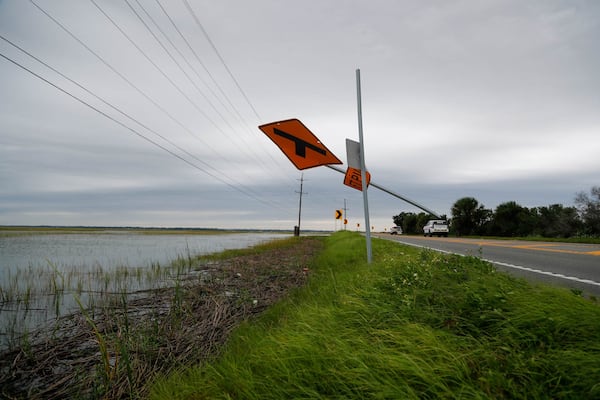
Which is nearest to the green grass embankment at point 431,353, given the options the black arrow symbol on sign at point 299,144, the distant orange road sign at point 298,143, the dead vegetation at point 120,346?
the dead vegetation at point 120,346

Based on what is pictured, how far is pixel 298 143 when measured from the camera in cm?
456

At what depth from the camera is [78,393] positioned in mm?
3225

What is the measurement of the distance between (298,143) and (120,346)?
3459mm

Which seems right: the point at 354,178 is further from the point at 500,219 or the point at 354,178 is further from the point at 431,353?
the point at 500,219

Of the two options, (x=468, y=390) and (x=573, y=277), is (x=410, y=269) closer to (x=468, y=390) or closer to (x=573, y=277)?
(x=468, y=390)

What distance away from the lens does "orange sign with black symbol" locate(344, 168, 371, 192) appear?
5.45m

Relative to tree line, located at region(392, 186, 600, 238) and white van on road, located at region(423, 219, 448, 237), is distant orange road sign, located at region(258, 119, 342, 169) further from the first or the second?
tree line, located at region(392, 186, 600, 238)

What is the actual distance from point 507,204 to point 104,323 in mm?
74850

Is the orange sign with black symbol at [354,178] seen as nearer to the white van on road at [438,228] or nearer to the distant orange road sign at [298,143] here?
the distant orange road sign at [298,143]

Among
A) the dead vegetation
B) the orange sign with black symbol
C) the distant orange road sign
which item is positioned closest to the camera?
the dead vegetation

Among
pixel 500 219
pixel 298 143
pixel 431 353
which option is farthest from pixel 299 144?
pixel 500 219

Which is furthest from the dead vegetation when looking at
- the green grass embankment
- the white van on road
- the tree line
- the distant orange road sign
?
the tree line

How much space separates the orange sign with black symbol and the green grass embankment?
7.39 feet

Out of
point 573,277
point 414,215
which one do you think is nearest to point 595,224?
point 573,277
